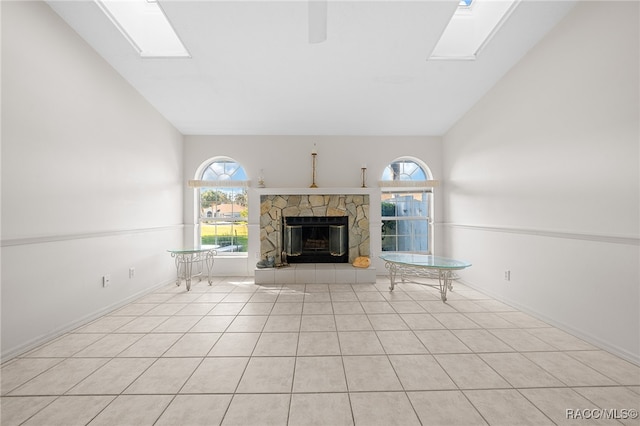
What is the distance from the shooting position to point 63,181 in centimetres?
231

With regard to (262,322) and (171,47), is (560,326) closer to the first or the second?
(262,322)

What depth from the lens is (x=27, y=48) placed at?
2031 millimetres

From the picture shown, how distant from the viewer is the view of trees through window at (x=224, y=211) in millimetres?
4762

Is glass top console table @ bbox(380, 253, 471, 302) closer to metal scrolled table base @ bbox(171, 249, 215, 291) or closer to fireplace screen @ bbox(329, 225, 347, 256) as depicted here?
fireplace screen @ bbox(329, 225, 347, 256)

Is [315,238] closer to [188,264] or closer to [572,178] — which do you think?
[188,264]

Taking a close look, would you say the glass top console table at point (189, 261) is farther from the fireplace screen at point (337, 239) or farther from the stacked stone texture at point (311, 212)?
the fireplace screen at point (337, 239)

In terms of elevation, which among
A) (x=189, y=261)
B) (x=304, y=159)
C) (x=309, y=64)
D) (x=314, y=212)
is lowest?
(x=189, y=261)

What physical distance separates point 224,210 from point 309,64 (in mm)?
3050

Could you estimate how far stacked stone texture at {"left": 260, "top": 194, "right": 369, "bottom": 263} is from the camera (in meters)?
4.54

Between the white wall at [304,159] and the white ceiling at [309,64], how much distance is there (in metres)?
0.33

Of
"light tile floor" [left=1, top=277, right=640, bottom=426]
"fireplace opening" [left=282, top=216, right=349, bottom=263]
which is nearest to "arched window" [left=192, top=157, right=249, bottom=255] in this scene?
"fireplace opening" [left=282, top=216, right=349, bottom=263]

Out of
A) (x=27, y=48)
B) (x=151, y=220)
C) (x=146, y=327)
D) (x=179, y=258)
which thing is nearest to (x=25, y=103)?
(x=27, y=48)

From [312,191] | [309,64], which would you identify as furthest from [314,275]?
[309,64]

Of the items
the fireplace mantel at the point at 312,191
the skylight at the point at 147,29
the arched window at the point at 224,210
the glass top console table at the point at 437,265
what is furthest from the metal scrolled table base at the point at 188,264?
the glass top console table at the point at 437,265
